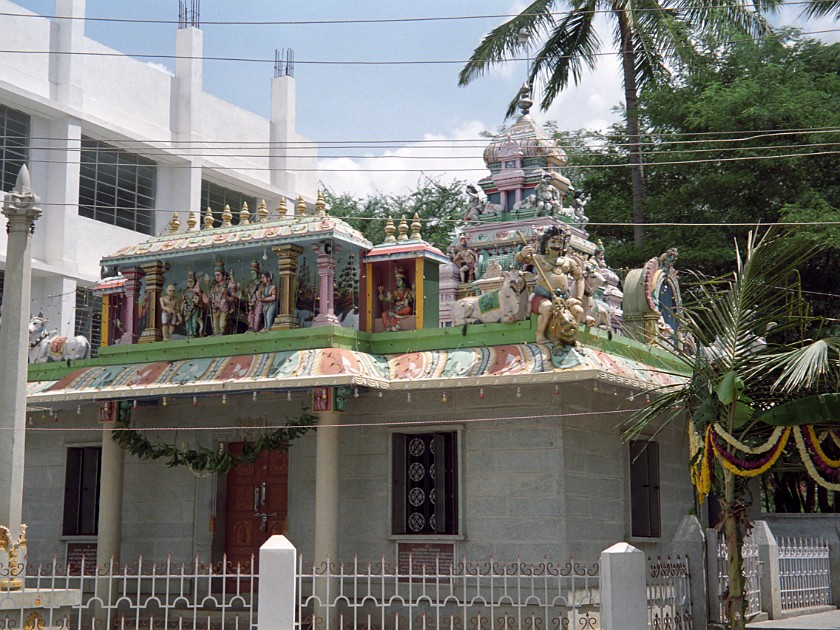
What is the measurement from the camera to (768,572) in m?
15.1

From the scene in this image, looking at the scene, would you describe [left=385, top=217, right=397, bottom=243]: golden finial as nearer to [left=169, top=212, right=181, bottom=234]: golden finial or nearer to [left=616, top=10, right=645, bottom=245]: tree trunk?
[left=169, top=212, right=181, bottom=234]: golden finial

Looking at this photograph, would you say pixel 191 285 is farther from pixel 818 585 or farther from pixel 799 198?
pixel 799 198

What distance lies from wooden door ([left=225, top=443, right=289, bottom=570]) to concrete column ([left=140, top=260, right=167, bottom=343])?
2.10m

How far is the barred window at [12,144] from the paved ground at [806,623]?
22.6 meters

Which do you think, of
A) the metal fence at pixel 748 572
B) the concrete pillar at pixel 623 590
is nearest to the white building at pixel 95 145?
the metal fence at pixel 748 572

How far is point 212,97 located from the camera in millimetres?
36906

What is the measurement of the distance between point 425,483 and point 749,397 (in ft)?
19.3

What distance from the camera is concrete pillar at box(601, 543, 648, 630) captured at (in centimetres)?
1043

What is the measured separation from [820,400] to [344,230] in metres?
7.66

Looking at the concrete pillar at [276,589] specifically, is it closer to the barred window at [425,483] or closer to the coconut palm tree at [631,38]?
the barred window at [425,483]

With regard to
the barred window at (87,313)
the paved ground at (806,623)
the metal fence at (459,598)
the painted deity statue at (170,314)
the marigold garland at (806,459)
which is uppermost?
the barred window at (87,313)

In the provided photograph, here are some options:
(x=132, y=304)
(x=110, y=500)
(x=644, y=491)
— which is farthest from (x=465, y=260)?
(x=110, y=500)

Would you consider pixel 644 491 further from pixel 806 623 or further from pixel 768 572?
pixel 806 623

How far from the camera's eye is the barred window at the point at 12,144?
98.6 feet
